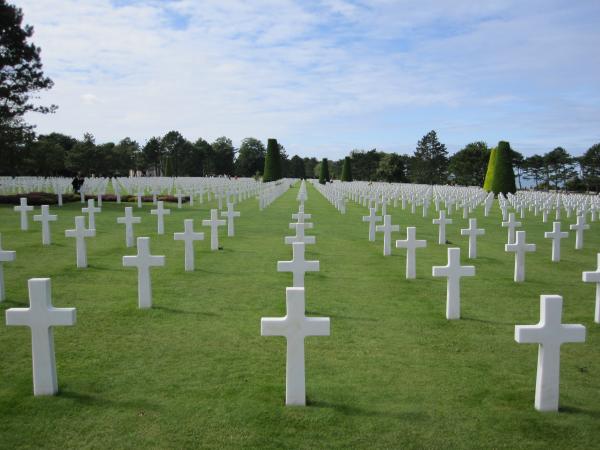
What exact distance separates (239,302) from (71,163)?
66.9 metres

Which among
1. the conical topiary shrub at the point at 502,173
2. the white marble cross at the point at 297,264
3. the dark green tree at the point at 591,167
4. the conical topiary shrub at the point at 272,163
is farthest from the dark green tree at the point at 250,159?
the white marble cross at the point at 297,264

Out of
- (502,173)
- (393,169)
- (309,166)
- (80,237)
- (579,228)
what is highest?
(309,166)

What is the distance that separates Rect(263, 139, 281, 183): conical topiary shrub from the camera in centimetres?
6331

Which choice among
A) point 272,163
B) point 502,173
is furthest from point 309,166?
point 502,173

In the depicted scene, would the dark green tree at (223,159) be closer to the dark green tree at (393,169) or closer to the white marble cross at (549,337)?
the dark green tree at (393,169)

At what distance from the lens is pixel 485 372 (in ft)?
14.9

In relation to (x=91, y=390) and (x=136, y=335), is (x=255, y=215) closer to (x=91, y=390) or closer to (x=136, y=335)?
(x=136, y=335)

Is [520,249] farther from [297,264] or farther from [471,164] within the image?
[471,164]

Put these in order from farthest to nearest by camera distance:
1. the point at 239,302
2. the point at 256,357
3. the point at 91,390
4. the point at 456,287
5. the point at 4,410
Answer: the point at 239,302 → the point at 456,287 → the point at 256,357 → the point at 91,390 → the point at 4,410

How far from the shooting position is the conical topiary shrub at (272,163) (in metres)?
63.3

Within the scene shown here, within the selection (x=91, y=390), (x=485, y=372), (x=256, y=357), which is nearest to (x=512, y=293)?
(x=485, y=372)

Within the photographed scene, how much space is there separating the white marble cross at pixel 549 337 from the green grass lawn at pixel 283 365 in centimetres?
25

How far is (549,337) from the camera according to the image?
3.68m

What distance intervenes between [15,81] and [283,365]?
25.7 meters
